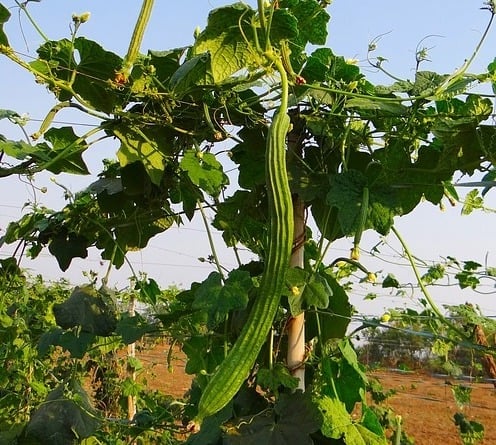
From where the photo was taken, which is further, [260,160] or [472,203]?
[472,203]

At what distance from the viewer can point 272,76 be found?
1321 millimetres

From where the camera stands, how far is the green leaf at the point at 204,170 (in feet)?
4.64

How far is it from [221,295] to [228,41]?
458 millimetres

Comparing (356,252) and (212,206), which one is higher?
(212,206)

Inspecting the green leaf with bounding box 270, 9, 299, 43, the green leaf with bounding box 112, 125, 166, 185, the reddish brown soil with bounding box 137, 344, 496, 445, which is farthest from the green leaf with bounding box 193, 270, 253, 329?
the reddish brown soil with bounding box 137, 344, 496, 445

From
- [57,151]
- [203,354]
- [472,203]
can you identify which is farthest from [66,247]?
[472,203]

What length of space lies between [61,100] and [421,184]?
2.50ft

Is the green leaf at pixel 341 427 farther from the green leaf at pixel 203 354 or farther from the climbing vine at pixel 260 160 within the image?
the green leaf at pixel 203 354

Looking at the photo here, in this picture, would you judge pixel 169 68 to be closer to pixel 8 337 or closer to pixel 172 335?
pixel 172 335

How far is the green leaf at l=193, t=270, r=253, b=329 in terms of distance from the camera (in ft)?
4.03

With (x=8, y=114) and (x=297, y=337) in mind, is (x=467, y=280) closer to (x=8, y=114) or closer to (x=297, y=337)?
(x=297, y=337)

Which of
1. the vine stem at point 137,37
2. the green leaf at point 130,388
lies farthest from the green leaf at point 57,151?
the green leaf at point 130,388

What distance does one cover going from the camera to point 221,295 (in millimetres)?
1253

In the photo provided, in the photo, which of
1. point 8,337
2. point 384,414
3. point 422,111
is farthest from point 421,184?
point 384,414
